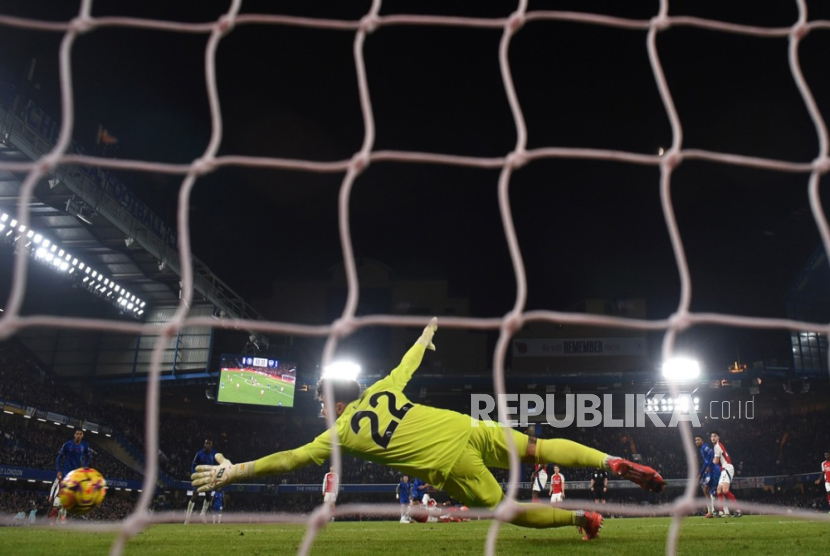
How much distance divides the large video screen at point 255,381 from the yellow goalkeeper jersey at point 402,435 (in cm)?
2269

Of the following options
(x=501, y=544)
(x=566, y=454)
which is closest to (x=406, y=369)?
(x=566, y=454)

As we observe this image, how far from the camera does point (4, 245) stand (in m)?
23.0

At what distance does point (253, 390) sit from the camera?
88.2 ft

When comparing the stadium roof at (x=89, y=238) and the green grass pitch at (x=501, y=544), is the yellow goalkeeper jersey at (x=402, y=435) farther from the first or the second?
the stadium roof at (x=89, y=238)

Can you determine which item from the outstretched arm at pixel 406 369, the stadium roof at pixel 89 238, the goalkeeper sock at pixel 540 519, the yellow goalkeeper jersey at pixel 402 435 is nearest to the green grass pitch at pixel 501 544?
the goalkeeper sock at pixel 540 519

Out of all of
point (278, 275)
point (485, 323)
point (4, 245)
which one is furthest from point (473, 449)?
point (278, 275)

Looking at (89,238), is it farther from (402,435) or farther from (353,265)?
(353,265)

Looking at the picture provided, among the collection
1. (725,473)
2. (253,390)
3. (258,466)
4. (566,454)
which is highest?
(253,390)

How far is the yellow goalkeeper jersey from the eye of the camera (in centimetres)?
479

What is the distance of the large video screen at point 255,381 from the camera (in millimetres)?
26469

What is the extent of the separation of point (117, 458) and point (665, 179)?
3172 centimetres

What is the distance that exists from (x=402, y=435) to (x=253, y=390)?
23.3 metres

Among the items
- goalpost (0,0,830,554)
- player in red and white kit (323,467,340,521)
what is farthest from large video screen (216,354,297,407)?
goalpost (0,0,830,554)

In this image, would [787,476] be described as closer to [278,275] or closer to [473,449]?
[278,275]
